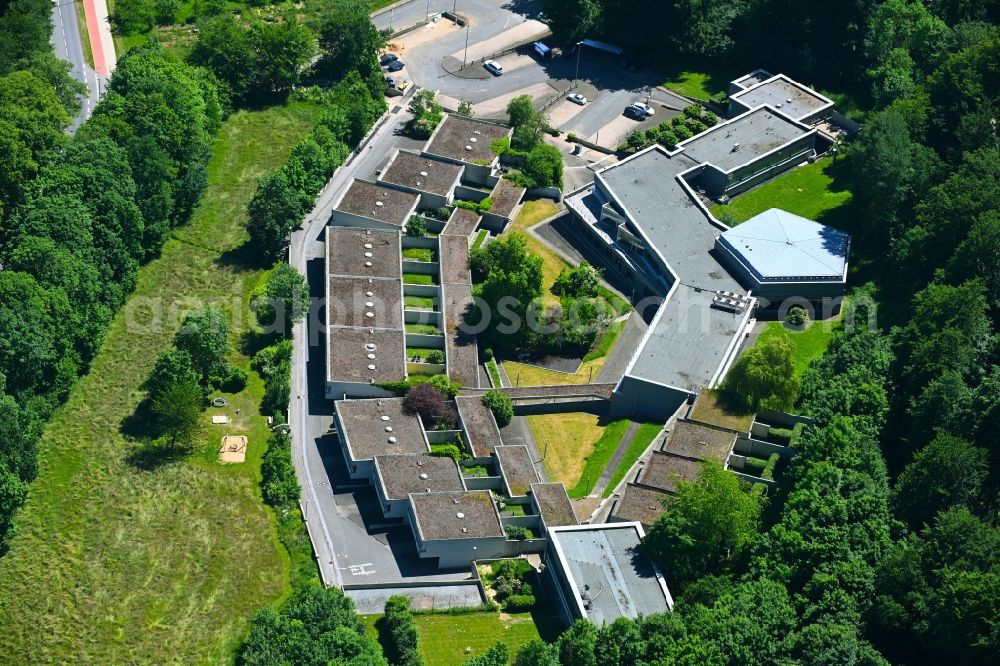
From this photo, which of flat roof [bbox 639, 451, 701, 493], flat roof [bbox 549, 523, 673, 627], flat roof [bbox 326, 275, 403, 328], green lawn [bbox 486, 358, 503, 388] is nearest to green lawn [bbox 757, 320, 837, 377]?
flat roof [bbox 639, 451, 701, 493]

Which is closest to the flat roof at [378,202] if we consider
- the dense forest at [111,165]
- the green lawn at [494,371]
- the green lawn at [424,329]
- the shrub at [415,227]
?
the shrub at [415,227]

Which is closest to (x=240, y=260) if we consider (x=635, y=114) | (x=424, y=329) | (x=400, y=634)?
(x=424, y=329)

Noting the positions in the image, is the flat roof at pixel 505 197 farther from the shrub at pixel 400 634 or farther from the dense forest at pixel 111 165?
the shrub at pixel 400 634

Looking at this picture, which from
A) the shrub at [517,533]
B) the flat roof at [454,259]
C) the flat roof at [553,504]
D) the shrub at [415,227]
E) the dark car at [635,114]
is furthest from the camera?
the dark car at [635,114]

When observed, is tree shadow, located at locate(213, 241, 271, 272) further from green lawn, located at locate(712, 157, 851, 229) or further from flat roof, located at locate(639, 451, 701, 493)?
green lawn, located at locate(712, 157, 851, 229)

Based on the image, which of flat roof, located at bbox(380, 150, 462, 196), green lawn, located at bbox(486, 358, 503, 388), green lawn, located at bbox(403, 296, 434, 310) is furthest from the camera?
flat roof, located at bbox(380, 150, 462, 196)
